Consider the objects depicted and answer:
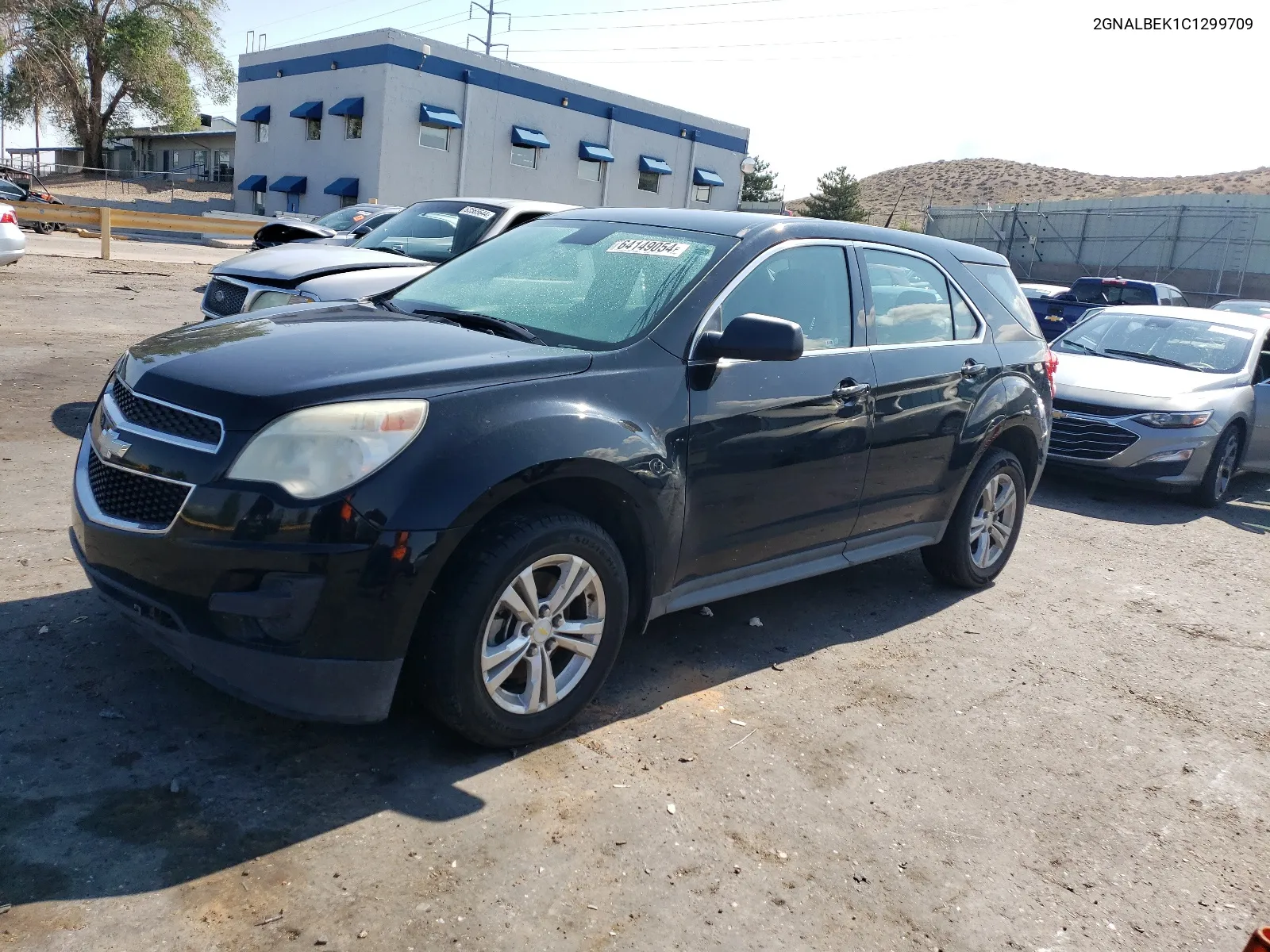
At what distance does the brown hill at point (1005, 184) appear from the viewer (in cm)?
7762

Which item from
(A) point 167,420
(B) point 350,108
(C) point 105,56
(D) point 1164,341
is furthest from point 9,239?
(C) point 105,56

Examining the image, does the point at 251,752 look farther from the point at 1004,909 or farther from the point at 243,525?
the point at 1004,909

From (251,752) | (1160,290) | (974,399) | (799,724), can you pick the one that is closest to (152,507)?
(251,752)

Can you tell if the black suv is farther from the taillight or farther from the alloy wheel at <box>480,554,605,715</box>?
the taillight

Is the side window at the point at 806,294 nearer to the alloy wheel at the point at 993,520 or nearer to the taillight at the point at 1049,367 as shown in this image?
the alloy wheel at the point at 993,520

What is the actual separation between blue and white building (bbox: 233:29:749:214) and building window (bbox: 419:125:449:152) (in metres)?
0.04

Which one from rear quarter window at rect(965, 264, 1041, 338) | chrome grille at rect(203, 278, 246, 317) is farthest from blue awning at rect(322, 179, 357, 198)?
rear quarter window at rect(965, 264, 1041, 338)

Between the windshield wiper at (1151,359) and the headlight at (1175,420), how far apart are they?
947 millimetres

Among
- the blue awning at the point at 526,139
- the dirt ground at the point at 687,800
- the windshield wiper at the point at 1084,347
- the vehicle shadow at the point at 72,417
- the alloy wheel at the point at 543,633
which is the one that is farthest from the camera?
the blue awning at the point at 526,139

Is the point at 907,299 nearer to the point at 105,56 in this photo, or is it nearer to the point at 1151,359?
the point at 1151,359

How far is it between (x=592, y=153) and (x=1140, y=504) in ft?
109

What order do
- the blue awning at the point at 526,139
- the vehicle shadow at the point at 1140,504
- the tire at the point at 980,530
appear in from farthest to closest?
the blue awning at the point at 526,139 < the vehicle shadow at the point at 1140,504 < the tire at the point at 980,530

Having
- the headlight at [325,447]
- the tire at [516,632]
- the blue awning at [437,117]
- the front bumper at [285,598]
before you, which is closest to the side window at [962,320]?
the tire at [516,632]

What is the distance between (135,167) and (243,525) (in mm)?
67277
